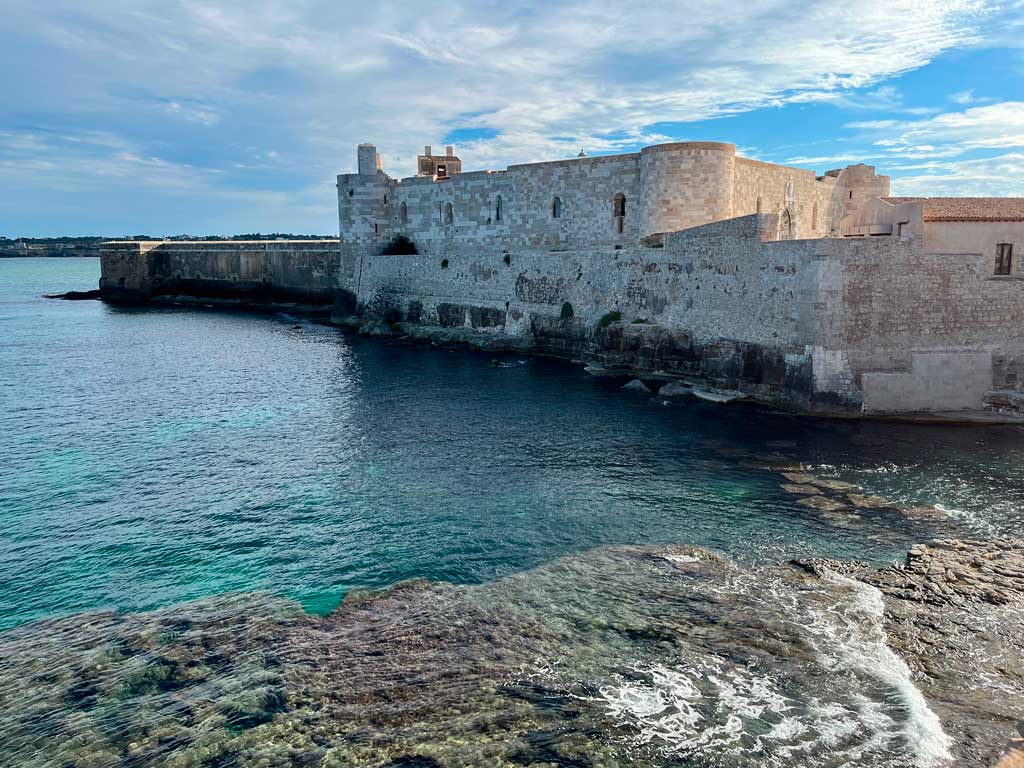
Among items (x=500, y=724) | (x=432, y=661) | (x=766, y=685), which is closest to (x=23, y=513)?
(x=432, y=661)

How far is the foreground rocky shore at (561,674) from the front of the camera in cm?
676

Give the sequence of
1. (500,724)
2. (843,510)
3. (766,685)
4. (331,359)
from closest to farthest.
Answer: (500,724)
(766,685)
(843,510)
(331,359)

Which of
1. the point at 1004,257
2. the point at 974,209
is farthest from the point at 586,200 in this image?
the point at 1004,257

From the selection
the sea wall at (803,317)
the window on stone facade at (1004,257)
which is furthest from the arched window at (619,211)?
the window on stone facade at (1004,257)

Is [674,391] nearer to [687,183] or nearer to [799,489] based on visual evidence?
[799,489]

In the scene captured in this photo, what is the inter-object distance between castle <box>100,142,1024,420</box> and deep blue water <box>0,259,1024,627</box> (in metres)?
1.84

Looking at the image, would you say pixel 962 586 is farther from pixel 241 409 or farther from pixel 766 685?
pixel 241 409

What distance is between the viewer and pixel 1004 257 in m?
18.2

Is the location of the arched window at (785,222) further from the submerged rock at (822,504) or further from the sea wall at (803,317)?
the submerged rock at (822,504)

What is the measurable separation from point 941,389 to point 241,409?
20.1 m

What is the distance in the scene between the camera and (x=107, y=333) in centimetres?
3875

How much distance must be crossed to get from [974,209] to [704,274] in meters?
7.54

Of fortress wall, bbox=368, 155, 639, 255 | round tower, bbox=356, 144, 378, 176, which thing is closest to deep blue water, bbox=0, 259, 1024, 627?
fortress wall, bbox=368, 155, 639, 255

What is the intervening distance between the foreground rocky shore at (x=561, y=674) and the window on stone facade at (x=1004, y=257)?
1125 centimetres
